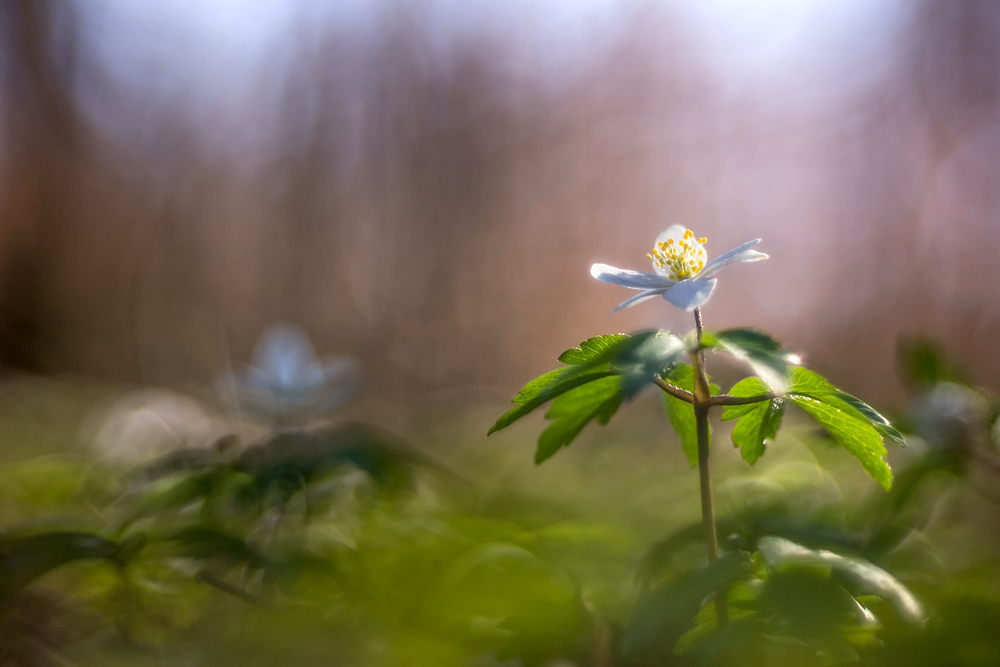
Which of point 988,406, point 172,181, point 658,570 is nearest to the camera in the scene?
point 658,570

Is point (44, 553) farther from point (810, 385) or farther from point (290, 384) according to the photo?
point (810, 385)

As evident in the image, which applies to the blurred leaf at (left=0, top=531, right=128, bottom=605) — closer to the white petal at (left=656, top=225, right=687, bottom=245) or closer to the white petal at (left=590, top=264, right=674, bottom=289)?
the white petal at (left=590, top=264, right=674, bottom=289)

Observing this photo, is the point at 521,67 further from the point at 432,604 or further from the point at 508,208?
the point at 432,604

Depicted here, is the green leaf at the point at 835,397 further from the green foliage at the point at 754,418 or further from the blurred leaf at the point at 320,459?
the blurred leaf at the point at 320,459

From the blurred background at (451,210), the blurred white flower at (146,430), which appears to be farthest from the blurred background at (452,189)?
the blurred white flower at (146,430)

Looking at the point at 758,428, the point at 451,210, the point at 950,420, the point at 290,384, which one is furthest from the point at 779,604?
the point at 451,210

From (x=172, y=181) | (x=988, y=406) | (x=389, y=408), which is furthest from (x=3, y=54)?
(x=988, y=406)

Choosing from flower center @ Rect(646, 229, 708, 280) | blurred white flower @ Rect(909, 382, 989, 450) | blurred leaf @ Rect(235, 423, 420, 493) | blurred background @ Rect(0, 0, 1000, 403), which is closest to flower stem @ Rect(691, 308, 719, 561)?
flower center @ Rect(646, 229, 708, 280)
